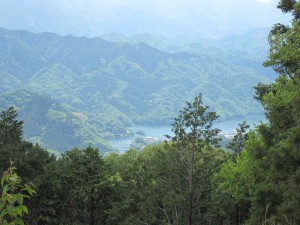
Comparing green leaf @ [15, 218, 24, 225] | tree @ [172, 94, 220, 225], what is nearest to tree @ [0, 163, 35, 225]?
green leaf @ [15, 218, 24, 225]

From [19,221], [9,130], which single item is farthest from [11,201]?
[9,130]

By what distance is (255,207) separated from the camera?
21.9m

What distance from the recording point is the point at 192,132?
82.6 feet

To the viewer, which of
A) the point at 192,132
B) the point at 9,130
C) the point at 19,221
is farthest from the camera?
the point at 9,130

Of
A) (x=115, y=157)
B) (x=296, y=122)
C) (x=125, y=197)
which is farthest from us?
(x=115, y=157)

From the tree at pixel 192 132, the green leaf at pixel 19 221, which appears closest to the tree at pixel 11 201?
the green leaf at pixel 19 221

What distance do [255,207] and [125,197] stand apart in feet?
48.9

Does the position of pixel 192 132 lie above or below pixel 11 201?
above

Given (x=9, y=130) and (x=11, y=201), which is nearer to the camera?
(x=11, y=201)

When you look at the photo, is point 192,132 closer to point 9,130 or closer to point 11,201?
point 11,201

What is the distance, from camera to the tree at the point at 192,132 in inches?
961

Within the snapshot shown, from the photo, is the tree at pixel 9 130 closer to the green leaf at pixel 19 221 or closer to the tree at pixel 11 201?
the tree at pixel 11 201

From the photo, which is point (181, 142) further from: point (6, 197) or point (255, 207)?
point (6, 197)

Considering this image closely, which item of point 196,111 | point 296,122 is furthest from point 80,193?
point 296,122
